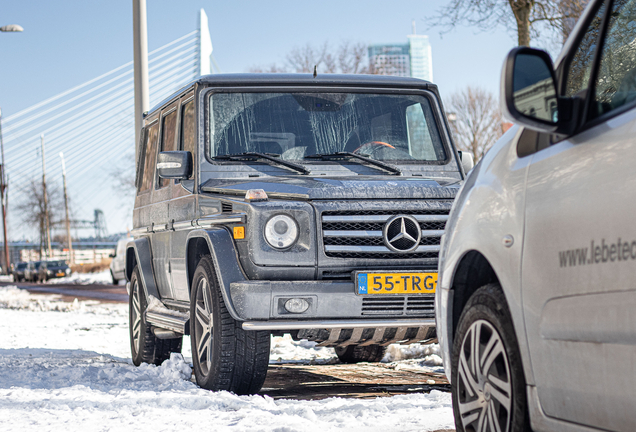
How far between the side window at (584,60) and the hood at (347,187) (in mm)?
2762

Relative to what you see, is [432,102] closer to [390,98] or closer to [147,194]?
[390,98]

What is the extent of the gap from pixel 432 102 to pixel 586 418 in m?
4.81

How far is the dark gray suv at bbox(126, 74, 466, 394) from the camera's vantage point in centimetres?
569

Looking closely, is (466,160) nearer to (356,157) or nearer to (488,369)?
(356,157)

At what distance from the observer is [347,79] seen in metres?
7.06

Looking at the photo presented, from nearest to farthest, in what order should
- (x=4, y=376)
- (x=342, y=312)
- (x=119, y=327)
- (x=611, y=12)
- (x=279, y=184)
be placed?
(x=611, y=12), (x=342, y=312), (x=279, y=184), (x=4, y=376), (x=119, y=327)

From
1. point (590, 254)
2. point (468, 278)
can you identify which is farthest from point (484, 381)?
point (590, 254)

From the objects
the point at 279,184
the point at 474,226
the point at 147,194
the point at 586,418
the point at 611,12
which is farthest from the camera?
the point at 147,194

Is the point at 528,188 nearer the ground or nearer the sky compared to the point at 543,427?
nearer the sky

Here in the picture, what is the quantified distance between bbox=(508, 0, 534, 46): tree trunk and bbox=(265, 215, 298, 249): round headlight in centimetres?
1025

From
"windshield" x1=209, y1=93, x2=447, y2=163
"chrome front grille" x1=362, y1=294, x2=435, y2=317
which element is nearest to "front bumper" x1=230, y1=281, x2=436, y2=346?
"chrome front grille" x1=362, y1=294, x2=435, y2=317

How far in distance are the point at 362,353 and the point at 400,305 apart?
2.66 metres

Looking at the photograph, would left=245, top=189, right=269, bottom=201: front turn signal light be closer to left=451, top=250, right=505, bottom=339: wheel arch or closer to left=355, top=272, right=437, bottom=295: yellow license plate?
left=355, top=272, right=437, bottom=295: yellow license plate

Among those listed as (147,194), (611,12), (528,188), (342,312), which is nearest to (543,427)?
(528,188)
